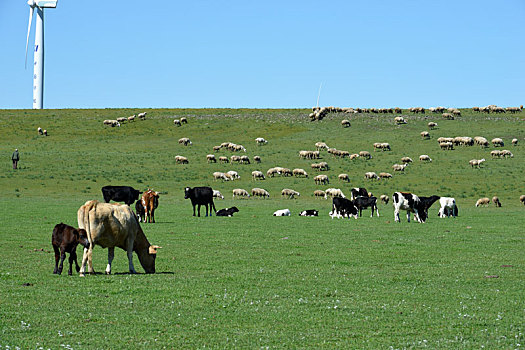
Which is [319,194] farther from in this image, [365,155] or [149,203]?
[149,203]

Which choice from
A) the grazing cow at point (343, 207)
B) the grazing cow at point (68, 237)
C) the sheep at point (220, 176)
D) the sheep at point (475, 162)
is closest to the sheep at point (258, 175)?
the sheep at point (220, 176)

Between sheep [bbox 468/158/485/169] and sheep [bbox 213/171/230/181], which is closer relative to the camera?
sheep [bbox 213/171/230/181]

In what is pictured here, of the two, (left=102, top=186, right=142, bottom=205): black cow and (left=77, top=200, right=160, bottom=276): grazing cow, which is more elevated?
(left=102, top=186, right=142, bottom=205): black cow

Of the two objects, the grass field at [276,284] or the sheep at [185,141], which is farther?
the sheep at [185,141]

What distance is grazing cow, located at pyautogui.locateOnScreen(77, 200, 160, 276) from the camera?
14.7 meters

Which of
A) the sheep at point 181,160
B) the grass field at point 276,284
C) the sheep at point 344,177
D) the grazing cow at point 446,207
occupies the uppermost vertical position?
the sheep at point 181,160

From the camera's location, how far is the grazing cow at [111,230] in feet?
48.3

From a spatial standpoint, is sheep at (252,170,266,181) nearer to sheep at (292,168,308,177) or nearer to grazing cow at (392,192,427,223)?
sheep at (292,168,308,177)

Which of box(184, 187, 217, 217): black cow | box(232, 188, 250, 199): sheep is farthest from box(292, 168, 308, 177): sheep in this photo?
box(184, 187, 217, 217): black cow

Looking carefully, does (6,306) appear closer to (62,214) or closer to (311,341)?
(311,341)

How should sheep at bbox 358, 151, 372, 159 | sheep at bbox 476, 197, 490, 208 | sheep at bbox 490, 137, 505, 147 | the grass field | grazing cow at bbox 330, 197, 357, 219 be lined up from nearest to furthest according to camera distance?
the grass field → grazing cow at bbox 330, 197, 357, 219 → sheep at bbox 476, 197, 490, 208 → sheep at bbox 358, 151, 372, 159 → sheep at bbox 490, 137, 505, 147

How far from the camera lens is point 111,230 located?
588 inches

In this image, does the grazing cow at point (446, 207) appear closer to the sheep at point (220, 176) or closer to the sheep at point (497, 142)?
the sheep at point (220, 176)

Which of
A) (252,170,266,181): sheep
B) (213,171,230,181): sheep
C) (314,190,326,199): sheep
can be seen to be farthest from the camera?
(252,170,266,181): sheep
